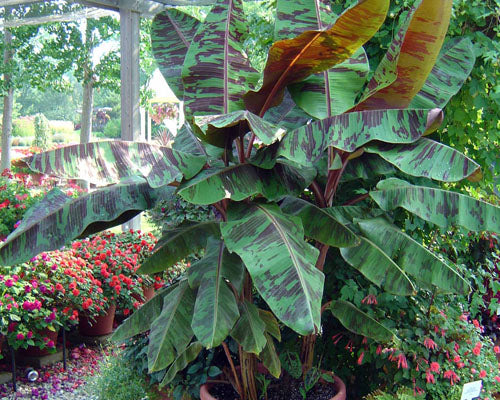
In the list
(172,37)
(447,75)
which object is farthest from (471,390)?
(172,37)

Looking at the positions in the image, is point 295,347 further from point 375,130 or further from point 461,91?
point 461,91

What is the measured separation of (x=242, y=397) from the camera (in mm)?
3195

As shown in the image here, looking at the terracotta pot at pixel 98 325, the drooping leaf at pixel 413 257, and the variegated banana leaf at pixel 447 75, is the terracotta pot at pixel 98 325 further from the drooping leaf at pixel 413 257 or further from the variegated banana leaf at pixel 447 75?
the variegated banana leaf at pixel 447 75

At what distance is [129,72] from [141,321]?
11.6ft

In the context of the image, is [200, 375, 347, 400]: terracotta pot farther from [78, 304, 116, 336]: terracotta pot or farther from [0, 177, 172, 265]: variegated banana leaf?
[78, 304, 116, 336]: terracotta pot

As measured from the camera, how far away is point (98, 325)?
207 inches

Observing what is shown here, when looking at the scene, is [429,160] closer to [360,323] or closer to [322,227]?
[322,227]

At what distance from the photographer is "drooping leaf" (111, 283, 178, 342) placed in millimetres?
3131

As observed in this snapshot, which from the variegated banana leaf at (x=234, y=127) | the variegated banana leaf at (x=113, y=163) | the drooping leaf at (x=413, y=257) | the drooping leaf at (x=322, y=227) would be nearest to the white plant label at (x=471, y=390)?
the drooping leaf at (x=413, y=257)

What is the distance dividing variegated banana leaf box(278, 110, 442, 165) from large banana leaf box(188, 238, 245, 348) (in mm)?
718

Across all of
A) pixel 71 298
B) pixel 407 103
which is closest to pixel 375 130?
pixel 407 103

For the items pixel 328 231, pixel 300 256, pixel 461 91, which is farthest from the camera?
pixel 461 91

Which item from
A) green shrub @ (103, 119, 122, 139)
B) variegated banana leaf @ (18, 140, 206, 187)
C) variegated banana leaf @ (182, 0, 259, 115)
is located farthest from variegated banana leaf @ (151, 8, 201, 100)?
green shrub @ (103, 119, 122, 139)

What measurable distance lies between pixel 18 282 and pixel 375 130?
324cm
